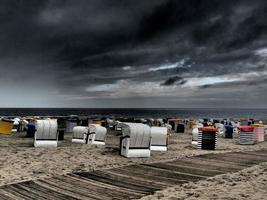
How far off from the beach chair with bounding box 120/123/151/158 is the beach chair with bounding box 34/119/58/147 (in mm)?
5848

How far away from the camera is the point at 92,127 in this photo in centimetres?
2769

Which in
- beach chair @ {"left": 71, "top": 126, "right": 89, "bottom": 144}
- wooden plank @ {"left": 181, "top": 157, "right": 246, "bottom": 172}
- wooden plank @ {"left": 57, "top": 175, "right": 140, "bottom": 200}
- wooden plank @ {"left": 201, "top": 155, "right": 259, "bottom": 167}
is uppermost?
beach chair @ {"left": 71, "top": 126, "right": 89, "bottom": 144}

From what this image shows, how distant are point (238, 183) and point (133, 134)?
7501 mm

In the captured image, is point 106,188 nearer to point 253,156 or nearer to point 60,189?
point 60,189

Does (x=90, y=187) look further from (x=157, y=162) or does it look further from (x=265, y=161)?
(x=265, y=161)

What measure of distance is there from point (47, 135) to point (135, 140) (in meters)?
7.08

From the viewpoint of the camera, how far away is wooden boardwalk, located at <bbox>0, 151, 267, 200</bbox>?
1121 cm

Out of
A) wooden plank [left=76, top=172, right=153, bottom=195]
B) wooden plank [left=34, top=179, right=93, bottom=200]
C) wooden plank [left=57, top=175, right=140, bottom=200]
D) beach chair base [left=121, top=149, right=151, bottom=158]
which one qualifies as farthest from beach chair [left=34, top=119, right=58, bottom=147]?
wooden plank [left=34, top=179, right=93, bottom=200]

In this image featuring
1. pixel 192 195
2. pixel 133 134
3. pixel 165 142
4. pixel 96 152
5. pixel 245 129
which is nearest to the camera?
pixel 192 195

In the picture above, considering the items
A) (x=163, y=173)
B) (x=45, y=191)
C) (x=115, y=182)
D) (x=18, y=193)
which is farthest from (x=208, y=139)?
(x=18, y=193)

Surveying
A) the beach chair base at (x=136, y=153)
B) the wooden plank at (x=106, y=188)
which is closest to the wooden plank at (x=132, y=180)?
the wooden plank at (x=106, y=188)

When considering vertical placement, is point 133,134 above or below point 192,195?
above

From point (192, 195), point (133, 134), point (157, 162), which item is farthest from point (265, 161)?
point (192, 195)

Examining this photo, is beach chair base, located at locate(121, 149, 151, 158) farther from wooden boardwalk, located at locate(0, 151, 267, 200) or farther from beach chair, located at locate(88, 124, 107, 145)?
beach chair, located at locate(88, 124, 107, 145)
